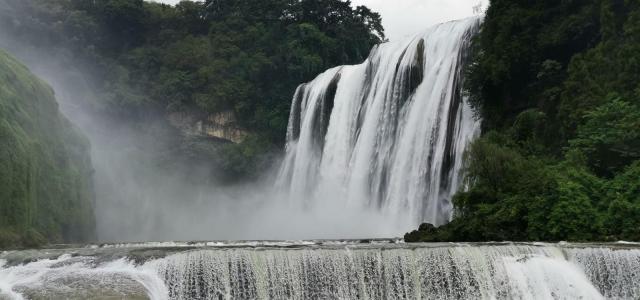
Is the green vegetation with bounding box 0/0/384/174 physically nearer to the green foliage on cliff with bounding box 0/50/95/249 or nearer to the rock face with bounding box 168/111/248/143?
the rock face with bounding box 168/111/248/143

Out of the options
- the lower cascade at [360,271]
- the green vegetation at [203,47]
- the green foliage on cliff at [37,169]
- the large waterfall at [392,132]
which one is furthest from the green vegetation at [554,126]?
the green vegetation at [203,47]

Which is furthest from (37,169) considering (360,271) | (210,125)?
(210,125)

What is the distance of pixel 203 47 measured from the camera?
5738 cm

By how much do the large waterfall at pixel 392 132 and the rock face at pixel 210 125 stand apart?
23.3ft

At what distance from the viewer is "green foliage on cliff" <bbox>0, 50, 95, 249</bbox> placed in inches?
992

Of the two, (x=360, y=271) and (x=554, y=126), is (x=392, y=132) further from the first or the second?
(x=360, y=271)

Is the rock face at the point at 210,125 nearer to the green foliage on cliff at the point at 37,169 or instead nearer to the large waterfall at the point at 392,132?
the large waterfall at the point at 392,132

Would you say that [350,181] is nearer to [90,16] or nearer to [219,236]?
[219,236]

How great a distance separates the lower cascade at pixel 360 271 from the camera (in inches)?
634

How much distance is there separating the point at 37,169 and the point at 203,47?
29843 mm

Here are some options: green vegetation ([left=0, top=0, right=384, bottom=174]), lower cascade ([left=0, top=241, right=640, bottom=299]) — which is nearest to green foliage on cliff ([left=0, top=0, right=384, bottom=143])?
green vegetation ([left=0, top=0, right=384, bottom=174])

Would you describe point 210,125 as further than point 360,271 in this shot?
Yes

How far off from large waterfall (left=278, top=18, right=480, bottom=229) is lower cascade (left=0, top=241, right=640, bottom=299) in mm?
10269

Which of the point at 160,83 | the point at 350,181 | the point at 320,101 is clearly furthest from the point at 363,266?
the point at 160,83
